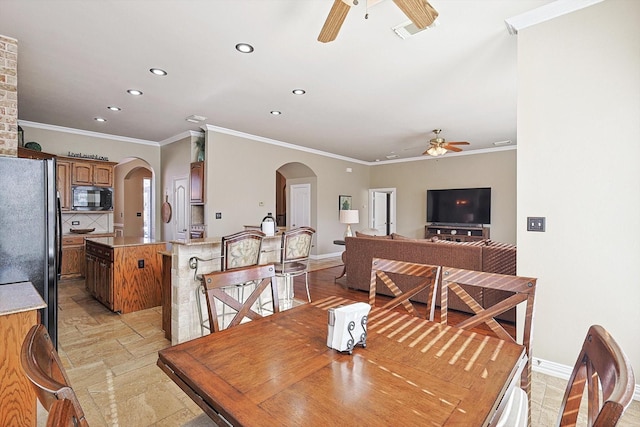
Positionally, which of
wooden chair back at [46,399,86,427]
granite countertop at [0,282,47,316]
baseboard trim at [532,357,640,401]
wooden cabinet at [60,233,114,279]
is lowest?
baseboard trim at [532,357,640,401]

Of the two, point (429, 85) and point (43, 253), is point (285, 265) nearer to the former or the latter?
point (43, 253)

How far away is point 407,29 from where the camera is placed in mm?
2615

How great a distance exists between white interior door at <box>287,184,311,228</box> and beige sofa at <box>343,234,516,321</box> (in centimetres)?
331

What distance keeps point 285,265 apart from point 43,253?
207 cm

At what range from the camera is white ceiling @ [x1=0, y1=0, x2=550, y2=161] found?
7.99ft

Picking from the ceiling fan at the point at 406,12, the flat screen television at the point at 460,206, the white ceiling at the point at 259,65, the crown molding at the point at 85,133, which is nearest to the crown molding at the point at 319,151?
the white ceiling at the point at 259,65

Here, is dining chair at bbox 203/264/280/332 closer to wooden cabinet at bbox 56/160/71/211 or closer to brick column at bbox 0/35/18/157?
brick column at bbox 0/35/18/157

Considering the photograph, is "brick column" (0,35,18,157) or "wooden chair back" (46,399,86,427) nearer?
"wooden chair back" (46,399,86,427)

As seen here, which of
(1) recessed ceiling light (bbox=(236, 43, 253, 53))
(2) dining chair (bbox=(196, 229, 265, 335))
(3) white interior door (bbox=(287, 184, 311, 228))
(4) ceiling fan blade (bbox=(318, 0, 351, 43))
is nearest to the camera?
(4) ceiling fan blade (bbox=(318, 0, 351, 43))

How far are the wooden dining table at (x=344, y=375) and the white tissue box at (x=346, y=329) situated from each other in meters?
0.03

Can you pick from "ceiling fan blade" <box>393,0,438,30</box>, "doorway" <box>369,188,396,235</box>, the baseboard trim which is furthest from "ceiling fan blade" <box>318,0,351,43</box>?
"doorway" <box>369,188,396,235</box>

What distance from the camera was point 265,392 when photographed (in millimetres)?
931

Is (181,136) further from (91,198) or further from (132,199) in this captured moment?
(132,199)

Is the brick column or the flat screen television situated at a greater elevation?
the brick column
